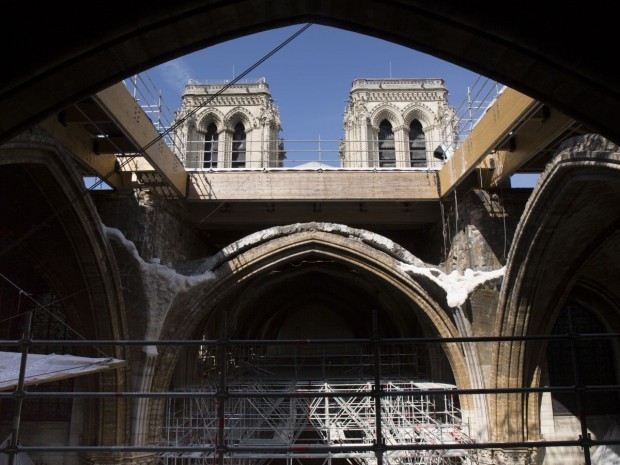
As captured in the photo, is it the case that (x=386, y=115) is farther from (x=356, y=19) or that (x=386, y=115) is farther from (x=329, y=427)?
(x=356, y=19)

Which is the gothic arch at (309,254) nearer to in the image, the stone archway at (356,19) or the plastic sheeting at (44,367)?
the plastic sheeting at (44,367)

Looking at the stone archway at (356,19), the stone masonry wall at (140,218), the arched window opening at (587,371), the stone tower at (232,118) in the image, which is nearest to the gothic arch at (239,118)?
the stone tower at (232,118)

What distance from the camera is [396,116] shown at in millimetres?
22875

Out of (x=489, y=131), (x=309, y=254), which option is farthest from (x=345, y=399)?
(x=489, y=131)

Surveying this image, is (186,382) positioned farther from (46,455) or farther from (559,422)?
(559,422)

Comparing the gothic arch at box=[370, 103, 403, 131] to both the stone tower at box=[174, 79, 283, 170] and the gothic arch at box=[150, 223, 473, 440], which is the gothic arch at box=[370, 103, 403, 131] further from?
the gothic arch at box=[150, 223, 473, 440]

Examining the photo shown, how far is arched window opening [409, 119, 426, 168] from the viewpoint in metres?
22.4

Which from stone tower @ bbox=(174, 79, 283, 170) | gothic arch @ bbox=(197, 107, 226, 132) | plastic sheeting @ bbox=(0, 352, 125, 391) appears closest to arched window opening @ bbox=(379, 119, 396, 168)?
stone tower @ bbox=(174, 79, 283, 170)

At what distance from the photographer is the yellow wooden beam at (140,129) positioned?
667 cm

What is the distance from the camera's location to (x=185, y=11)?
2.45 meters

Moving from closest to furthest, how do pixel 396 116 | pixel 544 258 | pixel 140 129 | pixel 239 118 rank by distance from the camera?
pixel 140 129, pixel 544 258, pixel 396 116, pixel 239 118

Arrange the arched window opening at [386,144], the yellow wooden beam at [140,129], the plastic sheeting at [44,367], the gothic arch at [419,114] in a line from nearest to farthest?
1. the plastic sheeting at [44,367]
2. the yellow wooden beam at [140,129]
3. the arched window opening at [386,144]
4. the gothic arch at [419,114]

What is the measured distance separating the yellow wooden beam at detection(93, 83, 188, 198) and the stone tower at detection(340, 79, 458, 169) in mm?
13414

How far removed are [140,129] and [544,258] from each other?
626 cm
